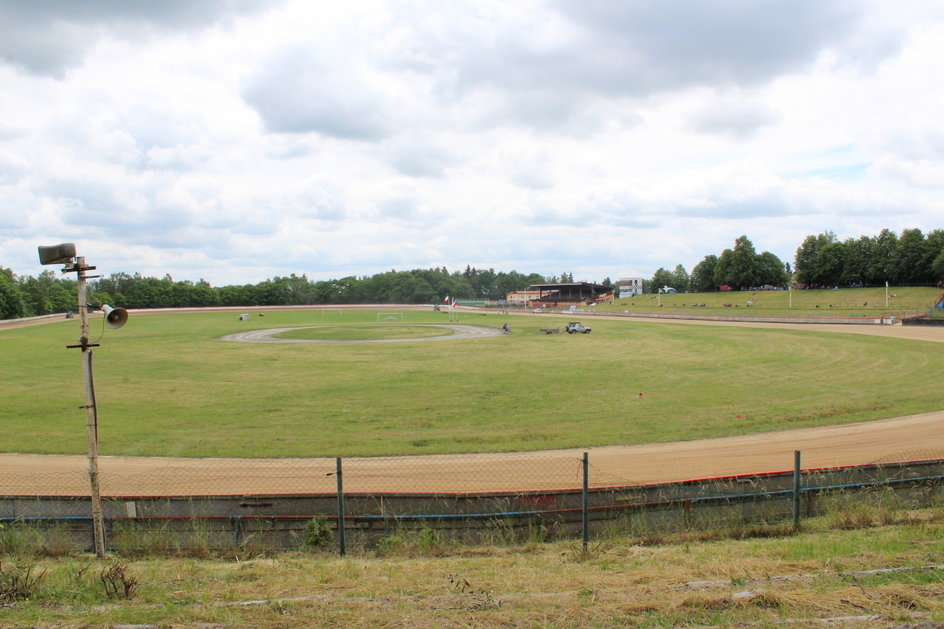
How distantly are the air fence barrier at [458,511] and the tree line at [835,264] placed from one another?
4994 inches

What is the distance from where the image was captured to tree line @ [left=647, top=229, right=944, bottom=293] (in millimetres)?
118625

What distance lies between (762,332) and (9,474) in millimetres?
53691

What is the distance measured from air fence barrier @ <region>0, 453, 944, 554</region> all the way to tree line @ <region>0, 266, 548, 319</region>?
12703 centimetres

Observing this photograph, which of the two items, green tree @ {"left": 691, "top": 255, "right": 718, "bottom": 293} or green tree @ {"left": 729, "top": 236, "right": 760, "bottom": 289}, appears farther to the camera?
green tree @ {"left": 691, "top": 255, "right": 718, "bottom": 293}

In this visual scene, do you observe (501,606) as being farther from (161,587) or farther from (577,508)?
(161,587)

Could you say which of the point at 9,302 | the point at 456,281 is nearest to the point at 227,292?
the point at 9,302

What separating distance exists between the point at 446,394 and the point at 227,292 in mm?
143682

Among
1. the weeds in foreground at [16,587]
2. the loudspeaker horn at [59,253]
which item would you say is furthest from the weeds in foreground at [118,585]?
the loudspeaker horn at [59,253]

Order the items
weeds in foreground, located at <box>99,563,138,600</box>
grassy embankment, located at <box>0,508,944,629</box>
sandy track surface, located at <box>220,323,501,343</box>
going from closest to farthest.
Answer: grassy embankment, located at <box>0,508,944,629</box> → weeds in foreground, located at <box>99,563,138,600</box> → sandy track surface, located at <box>220,323,501,343</box>

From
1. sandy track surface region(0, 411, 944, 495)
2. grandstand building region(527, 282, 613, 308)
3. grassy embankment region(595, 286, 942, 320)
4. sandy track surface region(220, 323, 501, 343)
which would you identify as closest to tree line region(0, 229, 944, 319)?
grassy embankment region(595, 286, 942, 320)

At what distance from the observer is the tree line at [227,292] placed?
13462cm

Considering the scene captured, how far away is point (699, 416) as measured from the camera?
2047cm

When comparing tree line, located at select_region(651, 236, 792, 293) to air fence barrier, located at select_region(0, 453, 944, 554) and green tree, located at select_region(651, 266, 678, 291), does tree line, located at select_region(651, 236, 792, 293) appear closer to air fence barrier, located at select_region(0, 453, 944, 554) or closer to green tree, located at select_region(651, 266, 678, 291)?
green tree, located at select_region(651, 266, 678, 291)

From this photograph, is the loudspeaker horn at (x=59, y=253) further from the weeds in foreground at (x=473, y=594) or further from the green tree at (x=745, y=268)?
the green tree at (x=745, y=268)
